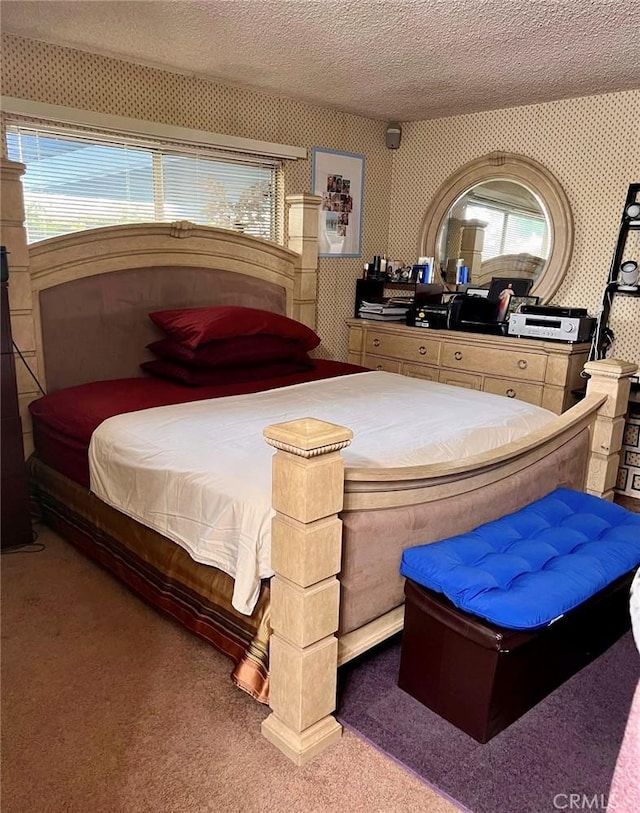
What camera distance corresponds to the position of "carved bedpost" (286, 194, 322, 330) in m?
3.96

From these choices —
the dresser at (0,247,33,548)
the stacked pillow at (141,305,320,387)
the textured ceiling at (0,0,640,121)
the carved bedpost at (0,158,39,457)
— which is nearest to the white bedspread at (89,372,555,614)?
the stacked pillow at (141,305,320,387)

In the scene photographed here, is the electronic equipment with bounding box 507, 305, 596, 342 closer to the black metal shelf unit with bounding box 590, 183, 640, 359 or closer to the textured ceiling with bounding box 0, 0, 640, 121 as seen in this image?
the black metal shelf unit with bounding box 590, 183, 640, 359

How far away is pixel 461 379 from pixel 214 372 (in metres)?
1.65

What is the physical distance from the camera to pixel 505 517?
2.12 meters

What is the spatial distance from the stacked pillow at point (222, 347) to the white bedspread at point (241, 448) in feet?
1.09

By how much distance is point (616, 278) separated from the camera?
11.8 ft

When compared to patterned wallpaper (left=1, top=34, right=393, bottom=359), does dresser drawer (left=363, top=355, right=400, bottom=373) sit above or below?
below

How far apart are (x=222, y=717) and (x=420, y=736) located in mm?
555

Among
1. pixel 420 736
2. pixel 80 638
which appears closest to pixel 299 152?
pixel 80 638

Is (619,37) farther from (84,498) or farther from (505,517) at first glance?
(84,498)

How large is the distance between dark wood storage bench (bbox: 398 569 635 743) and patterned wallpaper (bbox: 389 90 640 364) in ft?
7.66

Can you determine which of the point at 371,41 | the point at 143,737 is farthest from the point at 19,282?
the point at 143,737

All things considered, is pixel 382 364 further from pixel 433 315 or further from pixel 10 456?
pixel 10 456

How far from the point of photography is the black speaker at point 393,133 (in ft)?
14.8
